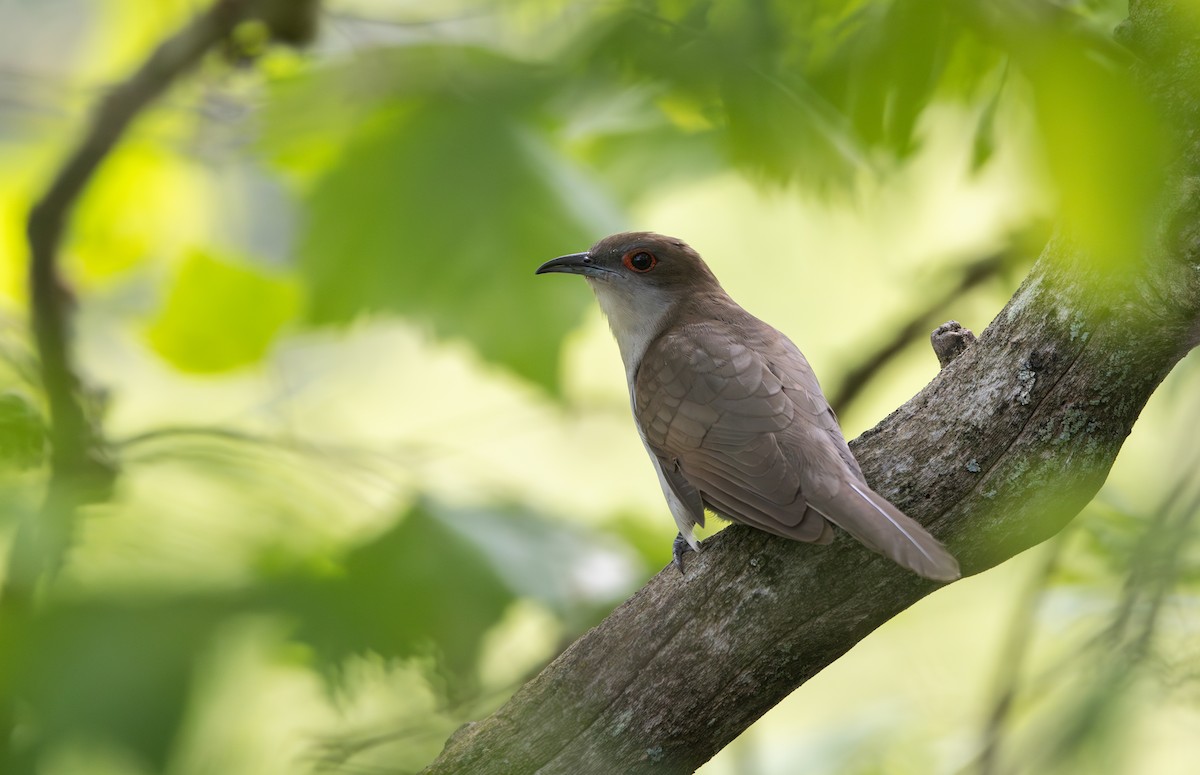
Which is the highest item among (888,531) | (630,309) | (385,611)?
(385,611)

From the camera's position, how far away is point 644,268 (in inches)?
168

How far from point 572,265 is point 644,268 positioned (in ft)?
1.10

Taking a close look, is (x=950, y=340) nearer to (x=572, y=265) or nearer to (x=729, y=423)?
(x=729, y=423)

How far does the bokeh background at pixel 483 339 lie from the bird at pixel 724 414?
0.30m

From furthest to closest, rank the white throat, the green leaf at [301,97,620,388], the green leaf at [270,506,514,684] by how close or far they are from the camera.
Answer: the white throat
the green leaf at [301,97,620,388]
the green leaf at [270,506,514,684]

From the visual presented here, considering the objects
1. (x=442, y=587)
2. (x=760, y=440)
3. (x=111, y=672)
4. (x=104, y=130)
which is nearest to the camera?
(x=111, y=672)

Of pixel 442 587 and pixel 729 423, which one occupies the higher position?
pixel 729 423

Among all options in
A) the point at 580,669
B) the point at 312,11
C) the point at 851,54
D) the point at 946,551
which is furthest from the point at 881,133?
the point at 312,11

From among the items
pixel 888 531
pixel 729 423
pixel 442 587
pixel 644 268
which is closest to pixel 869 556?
pixel 888 531

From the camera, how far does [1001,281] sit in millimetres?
5348

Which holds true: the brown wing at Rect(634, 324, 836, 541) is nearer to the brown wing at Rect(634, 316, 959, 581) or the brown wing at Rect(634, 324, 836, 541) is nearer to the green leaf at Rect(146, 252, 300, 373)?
the brown wing at Rect(634, 316, 959, 581)

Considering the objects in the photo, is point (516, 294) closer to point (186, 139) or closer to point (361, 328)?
point (361, 328)

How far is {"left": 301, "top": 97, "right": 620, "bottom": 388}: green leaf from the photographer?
11.2ft

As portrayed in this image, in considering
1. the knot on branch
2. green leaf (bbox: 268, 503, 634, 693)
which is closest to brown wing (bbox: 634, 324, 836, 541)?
the knot on branch
